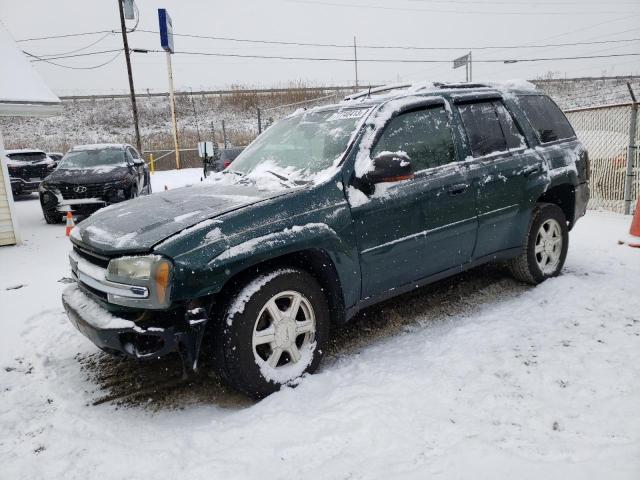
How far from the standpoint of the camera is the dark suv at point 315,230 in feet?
8.38

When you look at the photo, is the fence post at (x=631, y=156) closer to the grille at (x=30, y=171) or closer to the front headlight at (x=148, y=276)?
the front headlight at (x=148, y=276)

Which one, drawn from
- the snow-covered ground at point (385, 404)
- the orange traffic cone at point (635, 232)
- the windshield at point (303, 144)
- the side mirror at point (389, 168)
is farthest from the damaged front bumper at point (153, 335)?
the orange traffic cone at point (635, 232)

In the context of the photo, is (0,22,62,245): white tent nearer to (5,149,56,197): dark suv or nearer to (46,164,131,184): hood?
(46,164,131,184): hood

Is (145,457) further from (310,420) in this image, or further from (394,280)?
(394,280)

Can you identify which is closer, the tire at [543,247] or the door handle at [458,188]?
the door handle at [458,188]

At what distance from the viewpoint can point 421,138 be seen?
11.6 feet

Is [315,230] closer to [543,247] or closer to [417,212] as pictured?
[417,212]

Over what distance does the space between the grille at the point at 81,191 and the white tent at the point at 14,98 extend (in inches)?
58.7

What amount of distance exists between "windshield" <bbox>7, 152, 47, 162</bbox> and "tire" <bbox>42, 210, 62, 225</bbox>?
5.98m

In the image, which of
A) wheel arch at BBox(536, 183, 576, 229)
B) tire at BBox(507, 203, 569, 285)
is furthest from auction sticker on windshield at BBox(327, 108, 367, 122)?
wheel arch at BBox(536, 183, 576, 229)

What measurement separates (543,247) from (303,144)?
2608 millimetres

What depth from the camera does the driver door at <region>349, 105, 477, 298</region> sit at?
3.15 m

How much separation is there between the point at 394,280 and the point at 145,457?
6.37 ft

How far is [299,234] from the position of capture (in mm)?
2799
